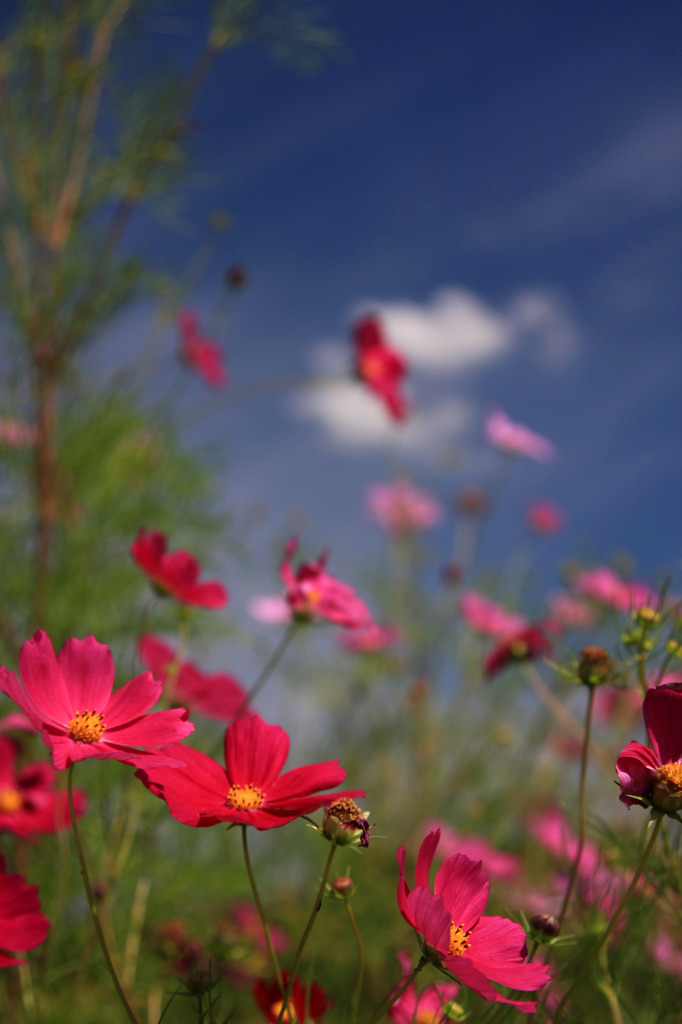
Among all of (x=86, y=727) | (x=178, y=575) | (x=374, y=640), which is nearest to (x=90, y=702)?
(x=86, y=727)

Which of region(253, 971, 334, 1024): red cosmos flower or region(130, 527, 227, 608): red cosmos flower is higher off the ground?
region(130, 527, 227, 608): red cosmos flower

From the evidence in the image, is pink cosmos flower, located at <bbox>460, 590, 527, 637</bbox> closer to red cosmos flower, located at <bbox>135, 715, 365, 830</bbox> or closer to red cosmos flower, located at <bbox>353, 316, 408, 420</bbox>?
red cosmos flower, located at <bbox>353, 316, 408, 420</bbox>

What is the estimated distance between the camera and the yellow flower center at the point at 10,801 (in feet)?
1.99

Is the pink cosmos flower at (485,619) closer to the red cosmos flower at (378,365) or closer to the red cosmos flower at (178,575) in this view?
the red cosmos flower at (378,365)

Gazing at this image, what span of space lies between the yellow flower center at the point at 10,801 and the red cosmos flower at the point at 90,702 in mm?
258

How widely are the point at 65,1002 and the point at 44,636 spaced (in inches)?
27.1

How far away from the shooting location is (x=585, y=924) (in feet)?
1.80

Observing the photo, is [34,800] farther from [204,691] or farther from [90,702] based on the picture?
[90,702]

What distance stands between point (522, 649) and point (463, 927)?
416 mm

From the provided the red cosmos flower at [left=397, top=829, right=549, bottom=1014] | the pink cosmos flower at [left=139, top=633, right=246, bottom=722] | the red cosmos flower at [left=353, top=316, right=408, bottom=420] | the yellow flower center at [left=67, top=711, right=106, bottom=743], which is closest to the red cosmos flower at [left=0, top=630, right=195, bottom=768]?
the yellow flower center at [left=67, top=711, right=106, bottom=743]

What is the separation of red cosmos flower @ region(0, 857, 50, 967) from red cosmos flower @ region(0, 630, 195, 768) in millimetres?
72

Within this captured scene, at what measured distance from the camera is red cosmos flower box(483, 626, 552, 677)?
2.57 feet

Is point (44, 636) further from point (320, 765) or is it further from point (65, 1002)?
point (65, 1002)

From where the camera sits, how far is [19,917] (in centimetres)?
37
